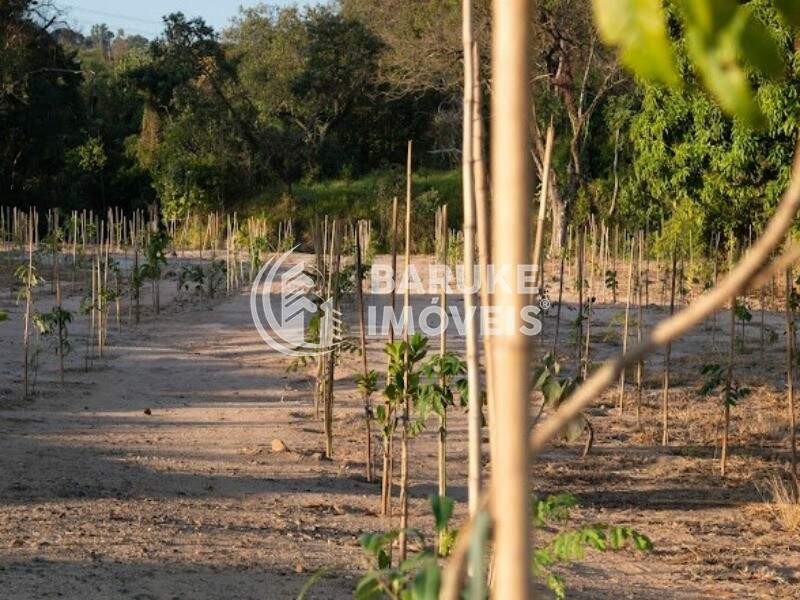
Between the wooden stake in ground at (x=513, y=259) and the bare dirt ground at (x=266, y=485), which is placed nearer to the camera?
the wooden stake in ground at (x=513, y=259)

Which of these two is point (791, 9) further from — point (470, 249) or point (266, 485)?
point (266, 485)

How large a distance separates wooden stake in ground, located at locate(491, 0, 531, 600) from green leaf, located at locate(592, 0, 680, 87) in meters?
0.04

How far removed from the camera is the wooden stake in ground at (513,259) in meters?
0.64

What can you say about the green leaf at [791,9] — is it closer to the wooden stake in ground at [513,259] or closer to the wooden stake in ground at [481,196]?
the wooden stake in ground at [513,259]

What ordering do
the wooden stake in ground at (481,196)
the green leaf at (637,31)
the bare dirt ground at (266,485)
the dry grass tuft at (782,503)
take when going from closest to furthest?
the green leaf at (637,31) < the wooden stake in ground at (481,196) < the bare dirt ground at (266,485) < the dry grass tuft at (782,503)

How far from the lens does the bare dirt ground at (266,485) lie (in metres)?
4.55

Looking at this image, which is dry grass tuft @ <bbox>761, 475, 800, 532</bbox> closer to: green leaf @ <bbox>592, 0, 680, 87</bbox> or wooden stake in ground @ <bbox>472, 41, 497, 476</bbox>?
wooden stake in ground @ <bbox>472, 41, 497, 476</bbox>

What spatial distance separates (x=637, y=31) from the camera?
0.63 meters

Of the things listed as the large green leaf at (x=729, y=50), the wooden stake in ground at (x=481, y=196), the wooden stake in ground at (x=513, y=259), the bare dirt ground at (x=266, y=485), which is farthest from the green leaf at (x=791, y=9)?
the bare dirt ground at (x=266, y=485)

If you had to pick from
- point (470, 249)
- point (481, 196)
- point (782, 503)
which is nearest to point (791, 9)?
point (481, 196)

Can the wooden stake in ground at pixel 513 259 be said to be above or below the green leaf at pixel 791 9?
below

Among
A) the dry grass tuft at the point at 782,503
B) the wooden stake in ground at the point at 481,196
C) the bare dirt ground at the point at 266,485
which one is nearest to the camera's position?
the wooden stake in ground at the point at 481,196

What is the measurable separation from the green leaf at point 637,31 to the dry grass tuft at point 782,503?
550 cm

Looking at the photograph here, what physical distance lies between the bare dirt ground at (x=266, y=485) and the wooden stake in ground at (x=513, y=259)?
3629 millimetres
